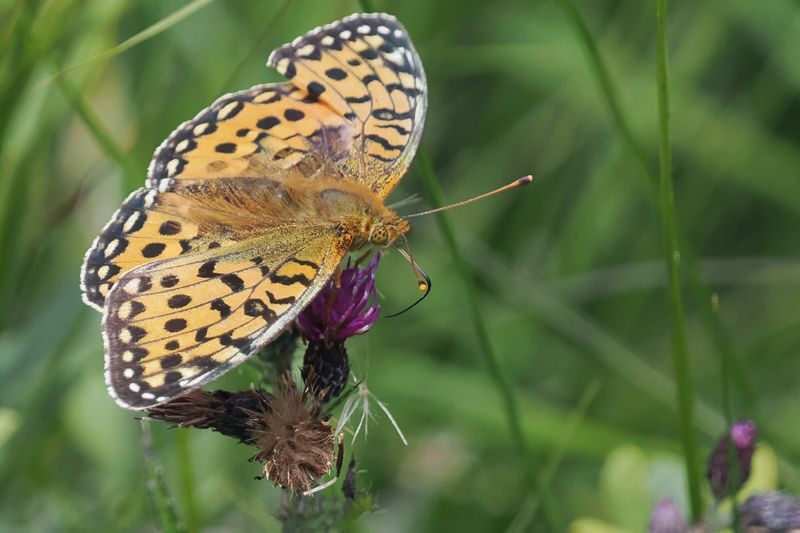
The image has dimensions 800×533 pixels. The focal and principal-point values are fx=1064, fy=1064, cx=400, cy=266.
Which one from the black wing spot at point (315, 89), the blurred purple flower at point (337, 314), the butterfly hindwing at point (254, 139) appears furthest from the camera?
the black wing spot at point (315, 89)

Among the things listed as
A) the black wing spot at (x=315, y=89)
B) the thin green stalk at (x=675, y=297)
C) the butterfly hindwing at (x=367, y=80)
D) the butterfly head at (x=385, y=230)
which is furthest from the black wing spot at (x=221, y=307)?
the thin green stalk at (x=675, y=297)

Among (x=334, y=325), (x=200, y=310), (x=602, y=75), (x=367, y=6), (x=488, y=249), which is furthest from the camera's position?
(x=488, y=249)

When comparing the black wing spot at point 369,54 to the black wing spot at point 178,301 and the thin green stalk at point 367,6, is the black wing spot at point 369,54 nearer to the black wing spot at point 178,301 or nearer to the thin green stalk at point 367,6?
the thin green stalk at point 367,6

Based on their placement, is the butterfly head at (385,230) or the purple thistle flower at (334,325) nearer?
the purple thistle flower at (334,325)

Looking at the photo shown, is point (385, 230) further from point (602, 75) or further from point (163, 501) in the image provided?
point (163, 501)

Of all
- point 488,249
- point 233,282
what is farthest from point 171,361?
point 488,249

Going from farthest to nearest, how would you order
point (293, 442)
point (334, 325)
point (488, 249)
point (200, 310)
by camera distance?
point (488, 249) < point (334, 325) < point (200, 310) < point (293, 442)

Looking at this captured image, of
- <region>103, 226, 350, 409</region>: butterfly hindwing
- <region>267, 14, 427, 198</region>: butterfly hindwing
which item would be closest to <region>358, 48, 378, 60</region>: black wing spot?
<region>267, 14, 427, 198</region>: butterfly hindwing
